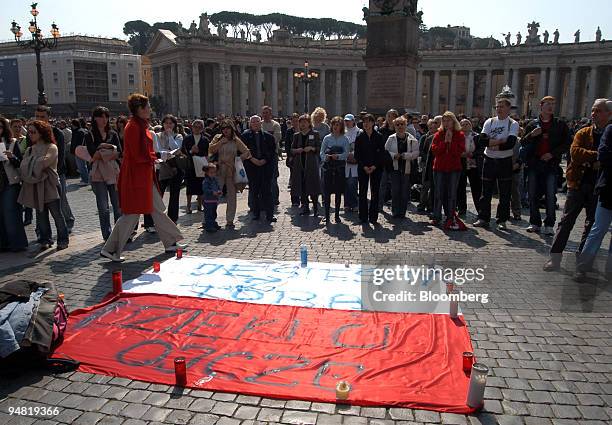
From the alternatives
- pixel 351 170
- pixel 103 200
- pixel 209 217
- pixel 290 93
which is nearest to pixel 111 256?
pixel 103 200

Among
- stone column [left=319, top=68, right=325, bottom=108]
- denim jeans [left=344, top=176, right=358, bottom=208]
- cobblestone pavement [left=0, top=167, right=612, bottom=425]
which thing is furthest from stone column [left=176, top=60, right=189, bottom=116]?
cobblestone pavement [left=0, top=167, right=612, bottom=425]

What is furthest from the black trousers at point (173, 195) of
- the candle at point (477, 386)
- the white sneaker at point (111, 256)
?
the candle at point (477, 386)

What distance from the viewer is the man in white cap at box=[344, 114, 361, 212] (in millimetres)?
10844

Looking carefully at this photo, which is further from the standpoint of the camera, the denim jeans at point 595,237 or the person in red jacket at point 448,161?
the person in red jacket at point 448,161

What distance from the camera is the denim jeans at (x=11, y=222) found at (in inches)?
321

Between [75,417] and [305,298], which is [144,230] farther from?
[75,417]

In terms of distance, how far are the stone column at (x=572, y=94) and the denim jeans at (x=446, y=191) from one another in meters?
68.2

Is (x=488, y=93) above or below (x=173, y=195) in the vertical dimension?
above

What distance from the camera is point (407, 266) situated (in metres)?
7.11

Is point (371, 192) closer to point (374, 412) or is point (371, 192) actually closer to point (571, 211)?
point (571, 211)

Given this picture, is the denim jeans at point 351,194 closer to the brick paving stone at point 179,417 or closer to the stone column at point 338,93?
the brick paving stone at point 179,417

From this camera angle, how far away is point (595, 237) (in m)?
6.39

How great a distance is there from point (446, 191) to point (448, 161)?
64cm

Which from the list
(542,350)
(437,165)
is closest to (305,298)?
(542,350)
